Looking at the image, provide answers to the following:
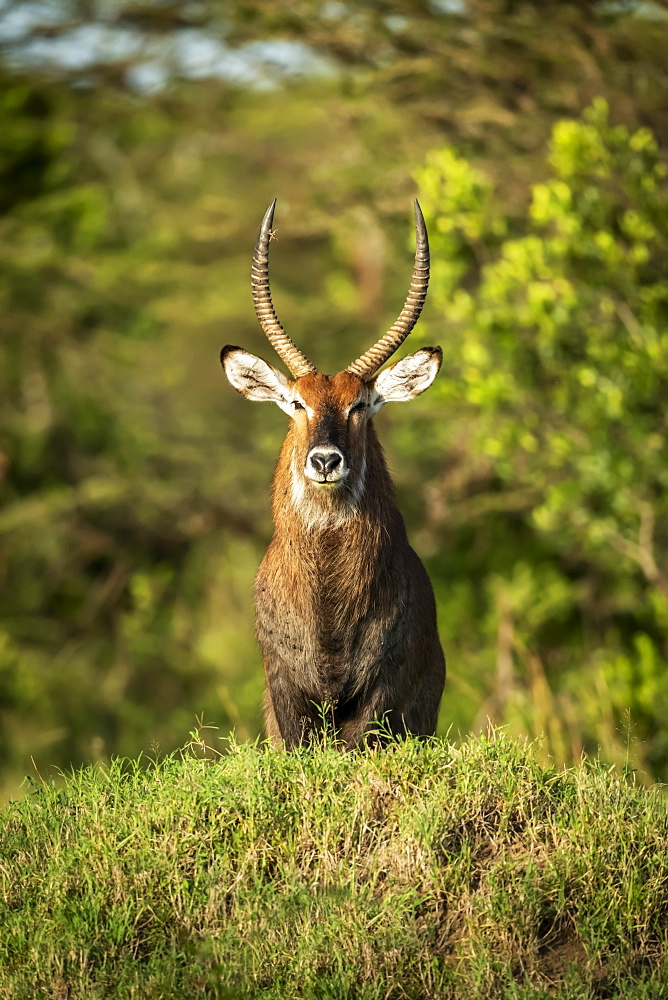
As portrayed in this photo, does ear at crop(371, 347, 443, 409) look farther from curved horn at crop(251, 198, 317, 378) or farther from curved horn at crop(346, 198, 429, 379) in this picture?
curved horn at crop(251, 198, 317, 378)

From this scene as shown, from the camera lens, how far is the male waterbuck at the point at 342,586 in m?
5.65

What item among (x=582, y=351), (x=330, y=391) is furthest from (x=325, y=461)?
(x=582, y=351)

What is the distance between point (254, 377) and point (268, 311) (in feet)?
1.08

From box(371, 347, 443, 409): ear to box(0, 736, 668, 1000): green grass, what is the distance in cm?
197

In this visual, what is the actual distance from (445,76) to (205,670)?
771 centimetres

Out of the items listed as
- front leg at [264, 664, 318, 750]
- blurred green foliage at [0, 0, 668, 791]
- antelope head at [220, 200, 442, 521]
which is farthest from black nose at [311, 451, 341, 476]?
blurred green foliage at [0, 0, 668, 791]

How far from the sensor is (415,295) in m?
6.32

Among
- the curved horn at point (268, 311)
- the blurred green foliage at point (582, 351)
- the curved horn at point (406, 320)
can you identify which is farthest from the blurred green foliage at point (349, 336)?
the curved horn at point (268, 311)

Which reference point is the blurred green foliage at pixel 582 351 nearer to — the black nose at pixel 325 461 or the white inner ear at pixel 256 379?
the white inner ear at pixel 256 379

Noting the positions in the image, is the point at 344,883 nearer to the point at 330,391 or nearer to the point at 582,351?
the point at 330,391

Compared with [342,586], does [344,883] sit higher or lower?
higher

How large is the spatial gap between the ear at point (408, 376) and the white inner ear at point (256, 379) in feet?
1.43

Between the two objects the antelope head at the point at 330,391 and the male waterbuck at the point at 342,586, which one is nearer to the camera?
the male waterbuck at the point at 342,586

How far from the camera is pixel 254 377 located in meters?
6.48
